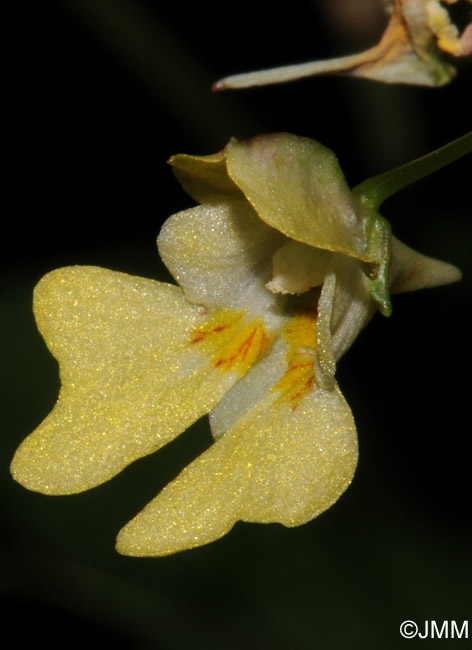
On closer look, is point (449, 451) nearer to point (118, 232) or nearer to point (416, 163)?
point (118, 232)

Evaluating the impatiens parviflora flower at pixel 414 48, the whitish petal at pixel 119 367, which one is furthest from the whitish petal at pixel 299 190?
the whitish petal at pixel 119 367

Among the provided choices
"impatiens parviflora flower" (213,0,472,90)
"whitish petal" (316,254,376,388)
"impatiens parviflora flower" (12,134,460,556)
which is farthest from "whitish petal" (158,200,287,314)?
"impatiens parviflora flower" (213,0,472,90)

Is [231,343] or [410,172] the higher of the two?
[410,172]

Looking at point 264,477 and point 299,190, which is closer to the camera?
point 299,190

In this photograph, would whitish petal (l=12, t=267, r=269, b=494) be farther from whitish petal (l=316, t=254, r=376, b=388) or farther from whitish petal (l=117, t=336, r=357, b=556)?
whitish petal (l=316, t=254, r=376, b=388)

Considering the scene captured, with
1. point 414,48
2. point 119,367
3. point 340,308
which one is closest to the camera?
point 340,308

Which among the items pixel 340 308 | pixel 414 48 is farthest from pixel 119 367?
pixel 414 48

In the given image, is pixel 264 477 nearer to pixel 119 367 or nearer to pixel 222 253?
pixel 119 367

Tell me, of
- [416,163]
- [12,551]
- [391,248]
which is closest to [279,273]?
[391,248]
